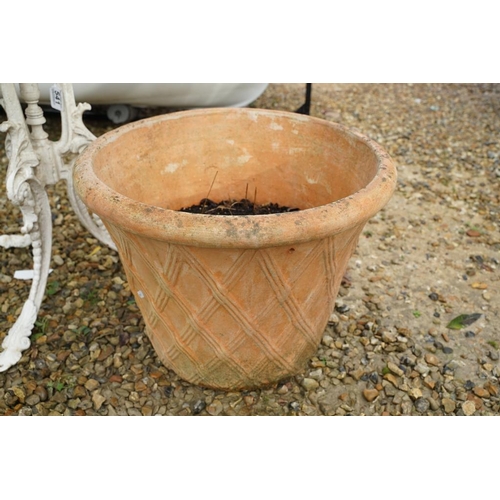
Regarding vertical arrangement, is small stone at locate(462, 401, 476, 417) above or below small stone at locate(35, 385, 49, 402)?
below

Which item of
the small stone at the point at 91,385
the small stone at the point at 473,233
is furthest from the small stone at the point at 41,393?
the small stone at the point at 473,233

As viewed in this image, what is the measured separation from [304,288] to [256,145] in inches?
30.1

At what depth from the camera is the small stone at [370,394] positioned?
6.06 ft

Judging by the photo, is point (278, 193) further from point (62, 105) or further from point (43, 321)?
point (43, 321)

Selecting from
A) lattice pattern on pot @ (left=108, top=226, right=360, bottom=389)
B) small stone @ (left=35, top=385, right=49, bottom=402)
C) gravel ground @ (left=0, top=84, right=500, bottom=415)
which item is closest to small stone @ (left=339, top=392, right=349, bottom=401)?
gravel ground @ (left=0, top=84, right=500, bottom=415)

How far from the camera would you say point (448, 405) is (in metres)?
1.83

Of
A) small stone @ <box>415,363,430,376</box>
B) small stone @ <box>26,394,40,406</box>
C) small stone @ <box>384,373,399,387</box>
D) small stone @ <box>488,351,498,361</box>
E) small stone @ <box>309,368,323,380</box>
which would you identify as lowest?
small stone @ <box>488,351,498,361</box>

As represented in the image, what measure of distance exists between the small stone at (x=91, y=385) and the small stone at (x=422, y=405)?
3.77ft

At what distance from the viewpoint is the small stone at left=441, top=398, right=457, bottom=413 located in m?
1.83

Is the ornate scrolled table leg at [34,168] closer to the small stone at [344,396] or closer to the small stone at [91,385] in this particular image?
the small stone at [91,385]

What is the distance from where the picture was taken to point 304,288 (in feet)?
5.18

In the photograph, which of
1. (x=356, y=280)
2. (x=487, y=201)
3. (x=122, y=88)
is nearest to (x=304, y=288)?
(x=356, y=280)

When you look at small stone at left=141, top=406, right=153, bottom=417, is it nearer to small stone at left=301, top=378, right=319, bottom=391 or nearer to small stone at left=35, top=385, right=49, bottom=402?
small stone at left=35, top=385, right=49, bottom=402

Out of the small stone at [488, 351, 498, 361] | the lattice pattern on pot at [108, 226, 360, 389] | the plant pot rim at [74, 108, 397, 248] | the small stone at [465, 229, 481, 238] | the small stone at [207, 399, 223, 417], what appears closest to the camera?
the plant pot rim at [74, 108, 397, 248]
